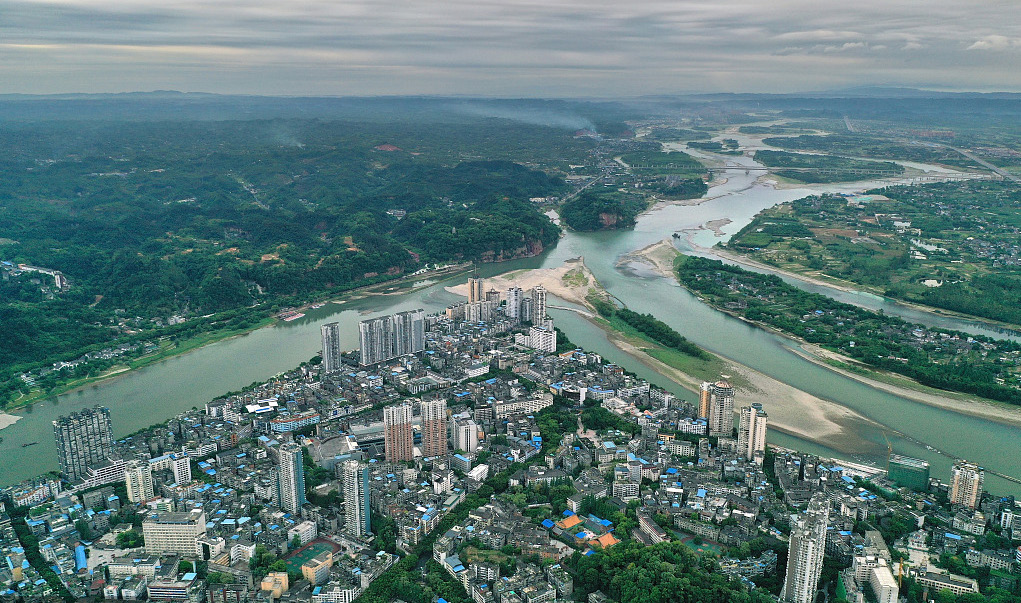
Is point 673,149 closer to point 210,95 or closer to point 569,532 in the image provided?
point 569,532

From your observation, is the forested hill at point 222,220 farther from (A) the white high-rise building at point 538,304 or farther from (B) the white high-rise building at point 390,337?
(A) the white high-rise building at point 538,304

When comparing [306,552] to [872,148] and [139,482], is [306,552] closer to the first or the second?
[139,482]

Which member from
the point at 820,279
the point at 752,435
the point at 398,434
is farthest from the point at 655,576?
the point at 820,279

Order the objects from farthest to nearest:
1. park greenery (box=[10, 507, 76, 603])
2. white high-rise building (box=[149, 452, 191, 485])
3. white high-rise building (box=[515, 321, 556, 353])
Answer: white high-rise building (box=[515, 321, 556, 353]) → white high-rise building (box=[149, 452, 191, 485]) → park greenery (box=[10, 507, 76, 603])

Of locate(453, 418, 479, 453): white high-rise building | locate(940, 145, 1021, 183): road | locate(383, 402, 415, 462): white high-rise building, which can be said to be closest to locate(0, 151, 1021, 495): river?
locate(453, 418, 479, 453): white high-rise building

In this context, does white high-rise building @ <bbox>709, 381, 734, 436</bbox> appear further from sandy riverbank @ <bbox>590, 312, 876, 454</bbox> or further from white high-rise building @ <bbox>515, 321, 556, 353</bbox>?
white high-rise building @ <bbox>515, 321, 556, 353</bbox>
